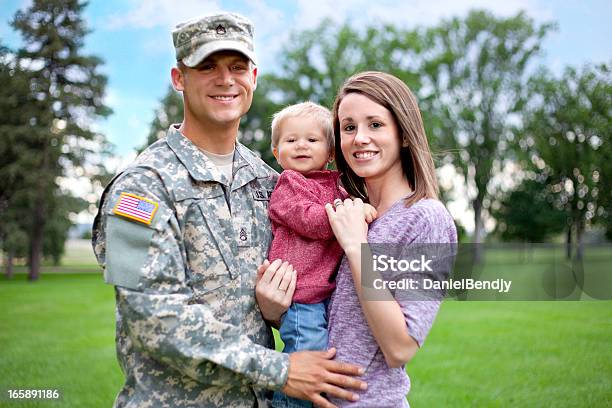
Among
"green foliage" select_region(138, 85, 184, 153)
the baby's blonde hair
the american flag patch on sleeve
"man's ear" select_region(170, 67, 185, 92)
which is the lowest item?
the american flag patch on sleeve

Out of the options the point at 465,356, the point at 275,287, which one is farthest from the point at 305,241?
the point at 465,356

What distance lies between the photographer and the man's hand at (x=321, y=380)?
98.3 inches

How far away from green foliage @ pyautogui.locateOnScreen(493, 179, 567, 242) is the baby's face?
3642 cm

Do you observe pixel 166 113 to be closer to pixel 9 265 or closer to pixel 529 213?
pixel 9 265

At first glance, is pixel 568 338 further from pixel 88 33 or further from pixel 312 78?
pixel 88 33

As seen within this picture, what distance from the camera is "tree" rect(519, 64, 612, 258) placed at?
29.7 meters

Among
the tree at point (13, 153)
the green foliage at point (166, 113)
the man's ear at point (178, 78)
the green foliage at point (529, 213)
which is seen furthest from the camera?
the green foliage at point (529, 213)

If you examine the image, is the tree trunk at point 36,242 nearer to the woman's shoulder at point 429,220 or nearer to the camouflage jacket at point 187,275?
the camouflage jacket at point 187,275

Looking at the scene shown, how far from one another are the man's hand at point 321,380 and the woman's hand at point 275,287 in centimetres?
25

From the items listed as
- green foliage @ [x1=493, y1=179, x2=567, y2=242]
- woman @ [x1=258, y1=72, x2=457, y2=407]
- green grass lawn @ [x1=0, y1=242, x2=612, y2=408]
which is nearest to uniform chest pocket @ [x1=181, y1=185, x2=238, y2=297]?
woman @ [x1=258, y1=72, x2=457, y2=407]

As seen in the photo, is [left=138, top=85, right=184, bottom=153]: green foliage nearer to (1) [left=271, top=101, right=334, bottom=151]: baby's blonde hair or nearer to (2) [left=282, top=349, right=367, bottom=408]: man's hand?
(1) [left=271, top=101, right=334, bottom=151]: baby's blonde hair

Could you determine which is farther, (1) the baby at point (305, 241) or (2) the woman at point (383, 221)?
(1) the baby at point (305, 241)

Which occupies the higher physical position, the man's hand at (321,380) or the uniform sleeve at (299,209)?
the uniform sleeve at (299,209)

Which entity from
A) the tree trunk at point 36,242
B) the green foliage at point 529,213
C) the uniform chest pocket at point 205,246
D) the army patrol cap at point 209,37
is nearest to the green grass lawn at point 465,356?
the uniform chest pocket at point 205,246
